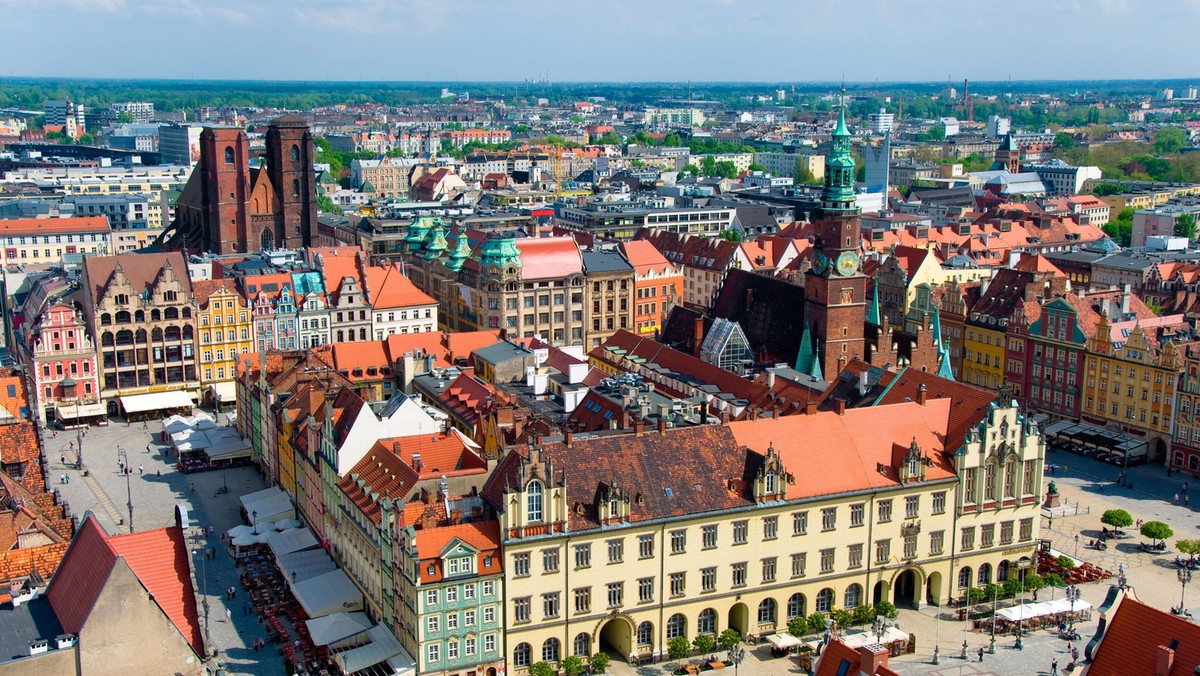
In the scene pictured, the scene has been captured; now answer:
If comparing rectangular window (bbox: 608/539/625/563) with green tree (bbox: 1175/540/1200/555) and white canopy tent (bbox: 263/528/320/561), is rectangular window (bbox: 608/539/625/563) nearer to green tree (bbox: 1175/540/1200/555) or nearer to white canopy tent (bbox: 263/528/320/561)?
white canopy tent (bbox: 263/528/320/561)

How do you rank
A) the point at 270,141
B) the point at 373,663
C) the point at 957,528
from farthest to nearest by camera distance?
the point at 270,141, the point at 957,528, the point at 373,663

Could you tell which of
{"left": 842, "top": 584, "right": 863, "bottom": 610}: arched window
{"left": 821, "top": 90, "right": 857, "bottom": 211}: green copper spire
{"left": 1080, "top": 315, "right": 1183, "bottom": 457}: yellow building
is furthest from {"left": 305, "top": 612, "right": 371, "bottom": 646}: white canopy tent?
{"left": 1080, "top": 315, "right": 1183, "bottom": 457}: yellow building

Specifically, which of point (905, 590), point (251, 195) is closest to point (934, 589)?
point (905, 590)

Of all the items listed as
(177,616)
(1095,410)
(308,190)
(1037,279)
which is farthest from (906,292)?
(177,616)

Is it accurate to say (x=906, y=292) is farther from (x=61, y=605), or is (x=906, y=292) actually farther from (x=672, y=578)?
(x=61, y=605)

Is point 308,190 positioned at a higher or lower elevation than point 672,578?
higher

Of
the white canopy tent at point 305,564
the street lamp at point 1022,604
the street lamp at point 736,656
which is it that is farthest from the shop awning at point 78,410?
the street lamp at point 1022,604
